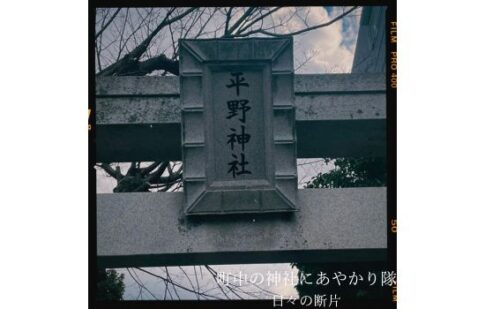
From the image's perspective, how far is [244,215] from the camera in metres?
4.90

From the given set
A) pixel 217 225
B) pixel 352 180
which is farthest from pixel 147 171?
pixel 352 180

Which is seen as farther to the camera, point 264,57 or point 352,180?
point 352,180

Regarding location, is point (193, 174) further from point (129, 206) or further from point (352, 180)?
point (352, 180)

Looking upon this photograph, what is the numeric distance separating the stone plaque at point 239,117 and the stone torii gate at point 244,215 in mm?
207

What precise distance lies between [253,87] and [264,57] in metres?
0.29

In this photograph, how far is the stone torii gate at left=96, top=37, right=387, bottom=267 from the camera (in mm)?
4883

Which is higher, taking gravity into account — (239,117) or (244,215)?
(239,117)

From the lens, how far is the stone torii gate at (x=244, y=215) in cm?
488

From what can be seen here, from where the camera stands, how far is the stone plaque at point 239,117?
4.92 meters

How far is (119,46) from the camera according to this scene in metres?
5.82

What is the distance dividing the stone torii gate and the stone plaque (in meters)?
0.21

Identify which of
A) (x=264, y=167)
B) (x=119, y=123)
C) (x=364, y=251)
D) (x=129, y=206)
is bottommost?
(x=364, y=251)

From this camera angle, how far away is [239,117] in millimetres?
4977

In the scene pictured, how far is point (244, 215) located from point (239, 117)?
892 mm
